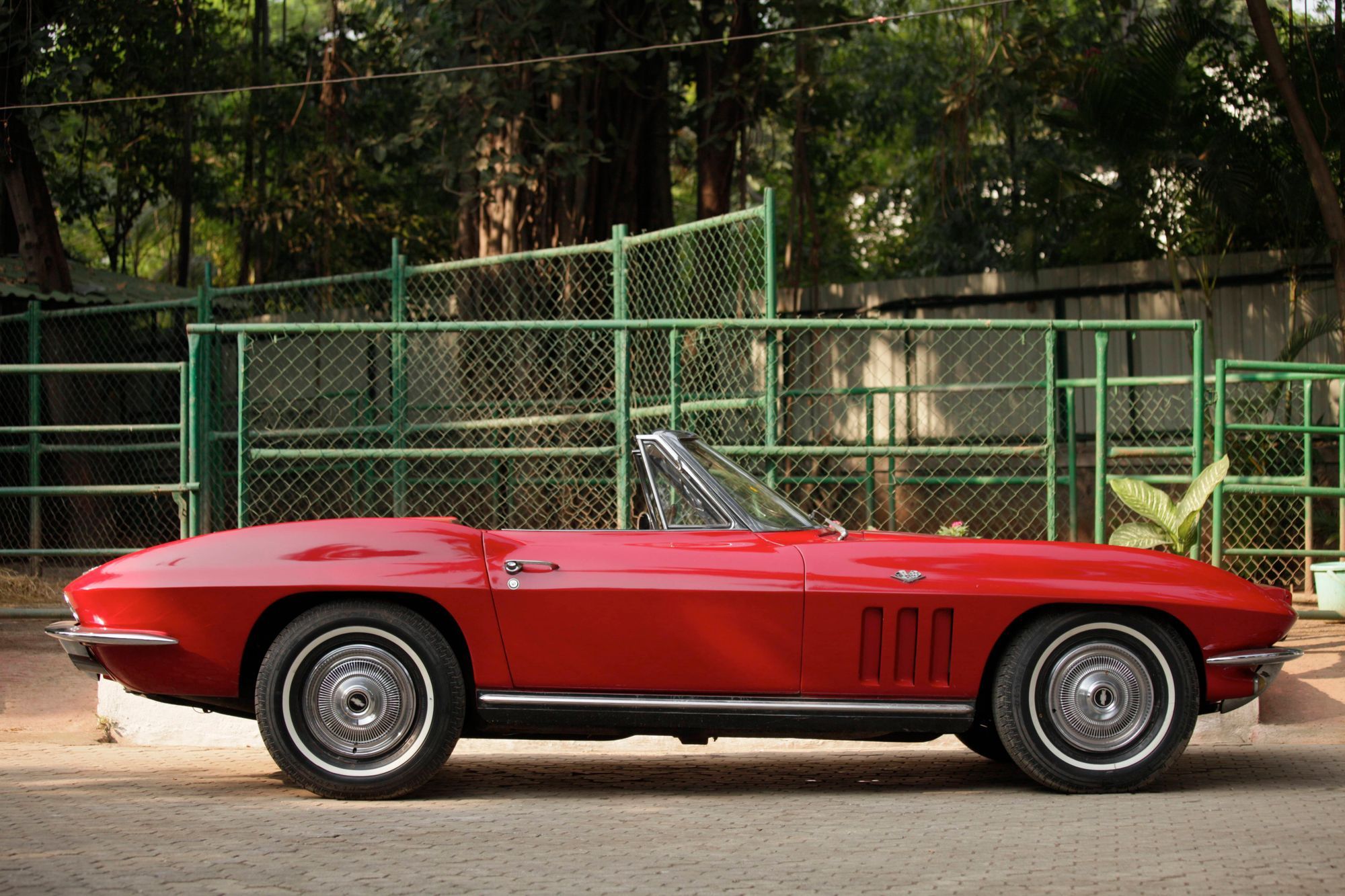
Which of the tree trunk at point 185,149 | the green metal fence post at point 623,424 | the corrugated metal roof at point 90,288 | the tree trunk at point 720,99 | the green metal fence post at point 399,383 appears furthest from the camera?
the tree trunk at point 185,149

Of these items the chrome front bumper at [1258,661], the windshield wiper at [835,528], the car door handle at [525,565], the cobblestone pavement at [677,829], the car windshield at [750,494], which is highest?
the car windshield at [750,494]

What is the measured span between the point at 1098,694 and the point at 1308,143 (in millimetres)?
8662

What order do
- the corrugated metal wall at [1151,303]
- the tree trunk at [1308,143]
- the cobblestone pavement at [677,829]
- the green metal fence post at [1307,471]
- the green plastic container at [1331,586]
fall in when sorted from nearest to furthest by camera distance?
the cobblestone pavement at [677,829] < the green plastic container at [1331,586] < the green metal fence post at [1307,471] < the tree trunk at [1308,143] < the corrugated metal wall at [1151,303]

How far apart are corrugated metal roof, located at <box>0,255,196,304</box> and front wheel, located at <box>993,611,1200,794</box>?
1133cm

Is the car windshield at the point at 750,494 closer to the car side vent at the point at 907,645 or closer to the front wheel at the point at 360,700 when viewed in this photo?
the car side vent at the point at 907,645

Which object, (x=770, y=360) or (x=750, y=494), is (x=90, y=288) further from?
(x=750, y=494)

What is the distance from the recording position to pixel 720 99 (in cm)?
1437

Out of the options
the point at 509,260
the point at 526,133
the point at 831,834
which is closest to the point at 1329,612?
the point at 831,834

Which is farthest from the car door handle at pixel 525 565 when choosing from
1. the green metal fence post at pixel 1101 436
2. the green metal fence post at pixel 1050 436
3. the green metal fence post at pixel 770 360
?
the green metal fence post at pixel 1101 436

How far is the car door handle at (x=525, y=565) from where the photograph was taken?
15.6ft

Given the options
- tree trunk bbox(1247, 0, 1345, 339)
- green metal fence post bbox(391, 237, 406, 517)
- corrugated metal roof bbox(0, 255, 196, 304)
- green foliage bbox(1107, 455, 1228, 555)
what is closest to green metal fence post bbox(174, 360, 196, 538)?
green metal fence post bbox(391, 237, 406, 517)

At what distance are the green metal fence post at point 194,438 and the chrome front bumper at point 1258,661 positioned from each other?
4723 mm

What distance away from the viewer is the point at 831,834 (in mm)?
4227

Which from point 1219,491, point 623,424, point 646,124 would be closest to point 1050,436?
point 1219,491
